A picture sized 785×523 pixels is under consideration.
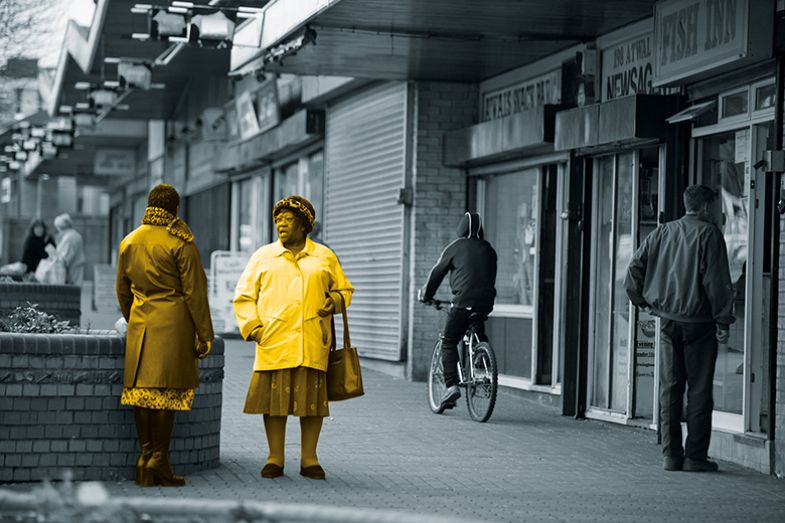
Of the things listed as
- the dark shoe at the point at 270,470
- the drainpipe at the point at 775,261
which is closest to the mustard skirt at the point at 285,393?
the dark shoe at the point at 270,470

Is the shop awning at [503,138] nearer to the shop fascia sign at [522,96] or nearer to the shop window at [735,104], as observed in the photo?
the shop fascia sign at [522,96]

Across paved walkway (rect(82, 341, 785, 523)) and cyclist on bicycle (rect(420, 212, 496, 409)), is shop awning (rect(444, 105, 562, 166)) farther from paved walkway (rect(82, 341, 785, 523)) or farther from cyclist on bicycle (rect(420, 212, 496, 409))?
paved walkway (rect(82, 341, 785, 523))

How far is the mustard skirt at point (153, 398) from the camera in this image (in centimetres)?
830

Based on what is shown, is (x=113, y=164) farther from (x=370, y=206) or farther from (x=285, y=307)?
(x=285, y=307)

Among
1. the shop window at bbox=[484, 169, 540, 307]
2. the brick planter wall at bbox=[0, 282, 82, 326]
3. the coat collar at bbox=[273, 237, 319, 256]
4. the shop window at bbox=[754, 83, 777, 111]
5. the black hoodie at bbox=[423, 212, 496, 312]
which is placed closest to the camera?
the coat collar at bbox=[273, 237, 319, 256]

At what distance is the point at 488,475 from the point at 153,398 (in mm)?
2257

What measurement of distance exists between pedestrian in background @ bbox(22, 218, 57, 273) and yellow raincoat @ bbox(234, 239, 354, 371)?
60.3 feet

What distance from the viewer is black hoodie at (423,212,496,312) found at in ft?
41.6

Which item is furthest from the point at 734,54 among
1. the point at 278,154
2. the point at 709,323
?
the point at 278,154

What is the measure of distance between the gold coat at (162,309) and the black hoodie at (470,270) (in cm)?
453

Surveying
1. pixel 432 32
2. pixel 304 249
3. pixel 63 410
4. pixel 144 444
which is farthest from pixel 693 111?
pixel 63 410

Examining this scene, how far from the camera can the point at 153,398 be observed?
8.30m

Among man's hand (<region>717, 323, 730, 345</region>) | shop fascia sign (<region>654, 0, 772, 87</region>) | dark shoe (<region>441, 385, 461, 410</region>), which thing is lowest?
dark shoe (<region>441, 385, 461, 410</region>)

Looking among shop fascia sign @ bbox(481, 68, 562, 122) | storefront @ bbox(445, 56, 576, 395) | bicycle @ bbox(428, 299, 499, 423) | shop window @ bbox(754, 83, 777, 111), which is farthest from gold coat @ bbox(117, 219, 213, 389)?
shop fascia sign @ bbox(481, 68, 562, 122)
